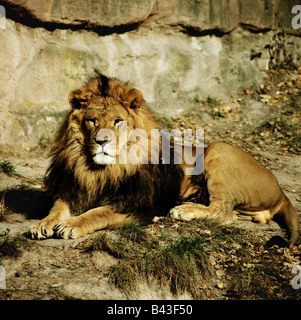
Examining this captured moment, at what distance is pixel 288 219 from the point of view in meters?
4.64

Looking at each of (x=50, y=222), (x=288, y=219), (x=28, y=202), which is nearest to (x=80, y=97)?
(x=50, y=222)

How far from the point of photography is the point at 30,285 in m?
3.19

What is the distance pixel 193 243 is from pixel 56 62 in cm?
433

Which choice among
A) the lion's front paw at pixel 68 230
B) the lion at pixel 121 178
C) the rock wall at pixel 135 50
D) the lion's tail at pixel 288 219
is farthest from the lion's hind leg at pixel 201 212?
the rock wall at pixel 135 50

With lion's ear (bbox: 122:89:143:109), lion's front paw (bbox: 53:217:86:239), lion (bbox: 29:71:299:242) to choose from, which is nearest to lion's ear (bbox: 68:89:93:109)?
lion (bbox: 29:71:299:242)

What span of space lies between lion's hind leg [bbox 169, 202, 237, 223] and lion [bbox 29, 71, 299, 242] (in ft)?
0.03

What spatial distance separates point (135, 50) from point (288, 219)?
4.66m

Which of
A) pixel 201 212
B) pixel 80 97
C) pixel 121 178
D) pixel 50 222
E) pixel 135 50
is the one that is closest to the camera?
pixel 50 222

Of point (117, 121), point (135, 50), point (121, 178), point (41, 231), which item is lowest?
point (41, 231)

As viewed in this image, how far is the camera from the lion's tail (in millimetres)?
4418

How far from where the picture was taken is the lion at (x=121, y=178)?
3.91 m

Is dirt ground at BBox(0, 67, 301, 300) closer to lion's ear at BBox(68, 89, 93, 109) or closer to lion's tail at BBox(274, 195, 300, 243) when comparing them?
lion's tail at BBox(274, 195, 300, 243)

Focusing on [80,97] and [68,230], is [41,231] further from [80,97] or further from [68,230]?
[80,97]

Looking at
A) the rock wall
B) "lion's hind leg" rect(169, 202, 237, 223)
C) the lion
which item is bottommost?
"lion's hind leg" rect(169, 202, 237, 223)
